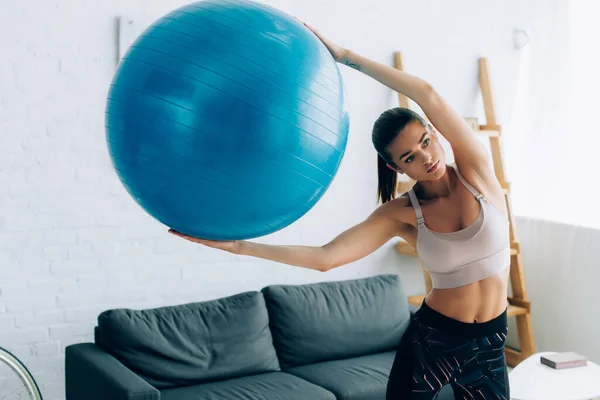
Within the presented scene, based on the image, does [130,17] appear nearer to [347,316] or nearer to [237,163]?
[347,316]

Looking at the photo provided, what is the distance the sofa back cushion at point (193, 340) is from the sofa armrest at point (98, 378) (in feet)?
0.34

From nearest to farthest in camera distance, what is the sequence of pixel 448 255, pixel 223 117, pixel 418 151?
pixel 223 117 → pixel 418 151 → pixel 448 255

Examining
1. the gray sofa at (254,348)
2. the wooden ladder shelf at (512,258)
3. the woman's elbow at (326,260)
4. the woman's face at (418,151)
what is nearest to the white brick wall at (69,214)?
the gray sofa at (254,348)

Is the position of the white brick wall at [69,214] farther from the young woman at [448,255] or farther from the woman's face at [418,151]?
the woman's face at [418,151]

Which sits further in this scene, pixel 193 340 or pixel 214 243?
pixel 193 340

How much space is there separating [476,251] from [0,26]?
2.17 metres

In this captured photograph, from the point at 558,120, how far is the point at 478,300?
7.92 ft

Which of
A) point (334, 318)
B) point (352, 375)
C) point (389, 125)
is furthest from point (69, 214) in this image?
point (389, 125)

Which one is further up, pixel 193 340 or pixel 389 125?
pixel 389 125

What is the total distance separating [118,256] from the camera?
3229 millimetres

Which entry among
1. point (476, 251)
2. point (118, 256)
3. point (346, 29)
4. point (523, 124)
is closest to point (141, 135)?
point (476, 251)

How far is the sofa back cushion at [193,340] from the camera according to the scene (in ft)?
9.39

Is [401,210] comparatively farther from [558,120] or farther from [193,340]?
[558,120]

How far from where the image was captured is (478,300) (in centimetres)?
193
